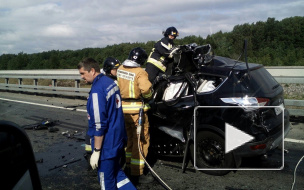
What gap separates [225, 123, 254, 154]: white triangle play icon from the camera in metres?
4.12

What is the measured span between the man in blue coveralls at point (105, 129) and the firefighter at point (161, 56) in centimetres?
358

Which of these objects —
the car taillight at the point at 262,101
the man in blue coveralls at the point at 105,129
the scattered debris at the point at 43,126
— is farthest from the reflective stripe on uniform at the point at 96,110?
the scattered debris at the point at 43,126

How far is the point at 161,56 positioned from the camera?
7.51 meters

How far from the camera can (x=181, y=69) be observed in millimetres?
5523

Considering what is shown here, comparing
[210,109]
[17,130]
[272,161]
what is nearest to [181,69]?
[210,109]

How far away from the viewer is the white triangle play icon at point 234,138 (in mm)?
4125

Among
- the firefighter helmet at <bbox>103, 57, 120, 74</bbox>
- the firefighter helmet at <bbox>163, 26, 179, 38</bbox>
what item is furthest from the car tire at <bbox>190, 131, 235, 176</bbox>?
the firefighter helmet at <bbox>163, 26, 179, 38</bbox>

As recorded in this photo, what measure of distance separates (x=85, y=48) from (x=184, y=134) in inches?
1803

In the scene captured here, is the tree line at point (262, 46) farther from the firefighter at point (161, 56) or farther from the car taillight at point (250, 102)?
the car taillight at point (250, 102)

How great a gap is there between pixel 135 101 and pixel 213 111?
4.27 feet

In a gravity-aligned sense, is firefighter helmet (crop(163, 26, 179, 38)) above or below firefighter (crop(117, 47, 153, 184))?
above

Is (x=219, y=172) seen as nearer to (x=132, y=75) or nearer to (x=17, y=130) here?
(x=132, y=75)

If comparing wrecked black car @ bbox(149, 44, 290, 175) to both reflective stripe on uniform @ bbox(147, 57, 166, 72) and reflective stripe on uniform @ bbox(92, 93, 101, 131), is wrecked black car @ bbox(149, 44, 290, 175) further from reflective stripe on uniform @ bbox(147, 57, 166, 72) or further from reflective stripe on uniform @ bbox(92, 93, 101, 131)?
reflective stripe on uniform @ bbox(147, 57, 166, 72)

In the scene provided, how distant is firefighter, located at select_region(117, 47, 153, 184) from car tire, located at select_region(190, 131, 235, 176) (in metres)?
0.87
